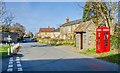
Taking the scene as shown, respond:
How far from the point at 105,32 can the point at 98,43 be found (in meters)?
1.43

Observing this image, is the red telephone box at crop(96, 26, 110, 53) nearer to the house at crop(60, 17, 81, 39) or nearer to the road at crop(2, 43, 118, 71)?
the road at crop(2, 43, 118, 71)

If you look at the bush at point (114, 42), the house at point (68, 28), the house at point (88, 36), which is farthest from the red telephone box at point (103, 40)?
the house at point (68, 28)

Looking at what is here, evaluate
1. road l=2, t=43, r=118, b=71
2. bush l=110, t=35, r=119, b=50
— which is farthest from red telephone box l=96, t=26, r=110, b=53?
road l=2, t=43, r=118, b=71

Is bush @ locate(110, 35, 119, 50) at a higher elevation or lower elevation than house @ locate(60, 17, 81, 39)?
lower

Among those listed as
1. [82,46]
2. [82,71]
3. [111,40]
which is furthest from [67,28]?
[82,71]

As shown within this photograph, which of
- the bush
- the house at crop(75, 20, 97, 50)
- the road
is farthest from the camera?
the house at crop(75, 20, 97, 50)

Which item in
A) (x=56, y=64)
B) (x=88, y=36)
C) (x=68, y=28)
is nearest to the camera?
(x=56, y=64)

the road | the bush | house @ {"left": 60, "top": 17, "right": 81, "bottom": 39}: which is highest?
house @ {"left": 60, "top": 17, "right": 81, "bottom": 39}

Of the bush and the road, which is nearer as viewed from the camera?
the road

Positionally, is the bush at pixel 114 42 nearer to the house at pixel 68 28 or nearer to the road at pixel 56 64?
the road at pixel 56 64

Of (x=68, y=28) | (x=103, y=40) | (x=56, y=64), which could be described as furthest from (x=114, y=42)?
(x=68, y=28)

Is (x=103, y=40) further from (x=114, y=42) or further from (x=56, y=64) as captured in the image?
(x=56, y=64)

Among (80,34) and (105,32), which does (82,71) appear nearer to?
(105,32)

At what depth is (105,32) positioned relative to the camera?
80.6ft
